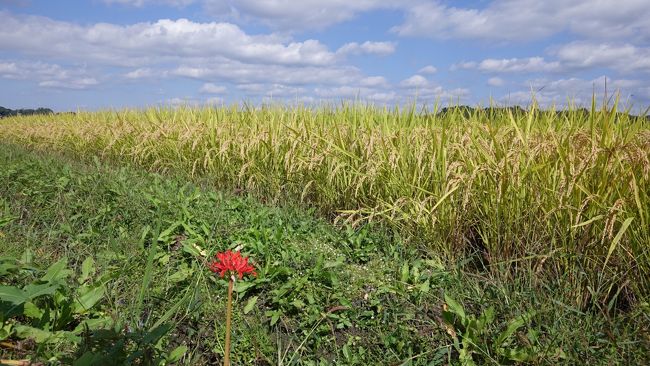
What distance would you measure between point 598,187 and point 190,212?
2612 millimetres

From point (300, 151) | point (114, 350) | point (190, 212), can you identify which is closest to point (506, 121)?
point (300, 151)

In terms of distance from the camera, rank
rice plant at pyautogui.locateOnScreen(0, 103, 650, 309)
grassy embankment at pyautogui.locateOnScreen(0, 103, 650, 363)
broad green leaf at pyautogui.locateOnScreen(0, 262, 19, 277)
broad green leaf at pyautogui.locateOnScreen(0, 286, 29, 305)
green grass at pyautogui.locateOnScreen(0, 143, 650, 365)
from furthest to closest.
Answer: rice plant at pyautogui.locateOnScreen(0, 103, 650, 309) < broad green leaf at pyautogui.locateOnScreen(0, 262, 19, 277) < grassy embankment at pyautogui.locateOnScreen(0, 103, 650, 363) < green grass at pyautogui.locateOnScreen(0, 143, 650, 365) < broad green leaf at pyautogui.locateOnScreen(0, 286, 29, 305)

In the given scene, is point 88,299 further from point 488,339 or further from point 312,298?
point 488,339

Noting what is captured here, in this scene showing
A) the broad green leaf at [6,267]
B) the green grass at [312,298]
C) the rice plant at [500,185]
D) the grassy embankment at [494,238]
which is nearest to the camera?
the green grass at [312,298]

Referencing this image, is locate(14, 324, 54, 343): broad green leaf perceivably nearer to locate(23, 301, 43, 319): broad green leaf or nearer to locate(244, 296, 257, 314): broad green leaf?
locate(23, 301, 43, 319): broad green leaf

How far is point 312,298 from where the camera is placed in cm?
240

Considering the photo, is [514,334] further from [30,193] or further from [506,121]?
[30,193]

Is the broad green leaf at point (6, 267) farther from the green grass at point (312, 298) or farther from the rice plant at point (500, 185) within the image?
the rice plant at point (500, 185)

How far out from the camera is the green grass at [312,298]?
81.4 inches

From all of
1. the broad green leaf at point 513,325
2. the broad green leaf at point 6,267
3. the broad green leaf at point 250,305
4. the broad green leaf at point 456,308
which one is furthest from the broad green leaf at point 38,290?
the broad green leaf at point 513,325

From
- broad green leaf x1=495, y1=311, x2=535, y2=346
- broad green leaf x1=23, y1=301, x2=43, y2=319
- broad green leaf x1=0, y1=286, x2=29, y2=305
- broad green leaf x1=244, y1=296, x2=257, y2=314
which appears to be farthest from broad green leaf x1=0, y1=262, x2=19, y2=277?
broad green leaf x1=495, y1=311, x2=535, y2=346

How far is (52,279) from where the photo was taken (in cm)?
234

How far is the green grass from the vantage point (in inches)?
81.4

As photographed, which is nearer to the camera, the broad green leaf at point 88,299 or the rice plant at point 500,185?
the broad green leaf at point 88,299
